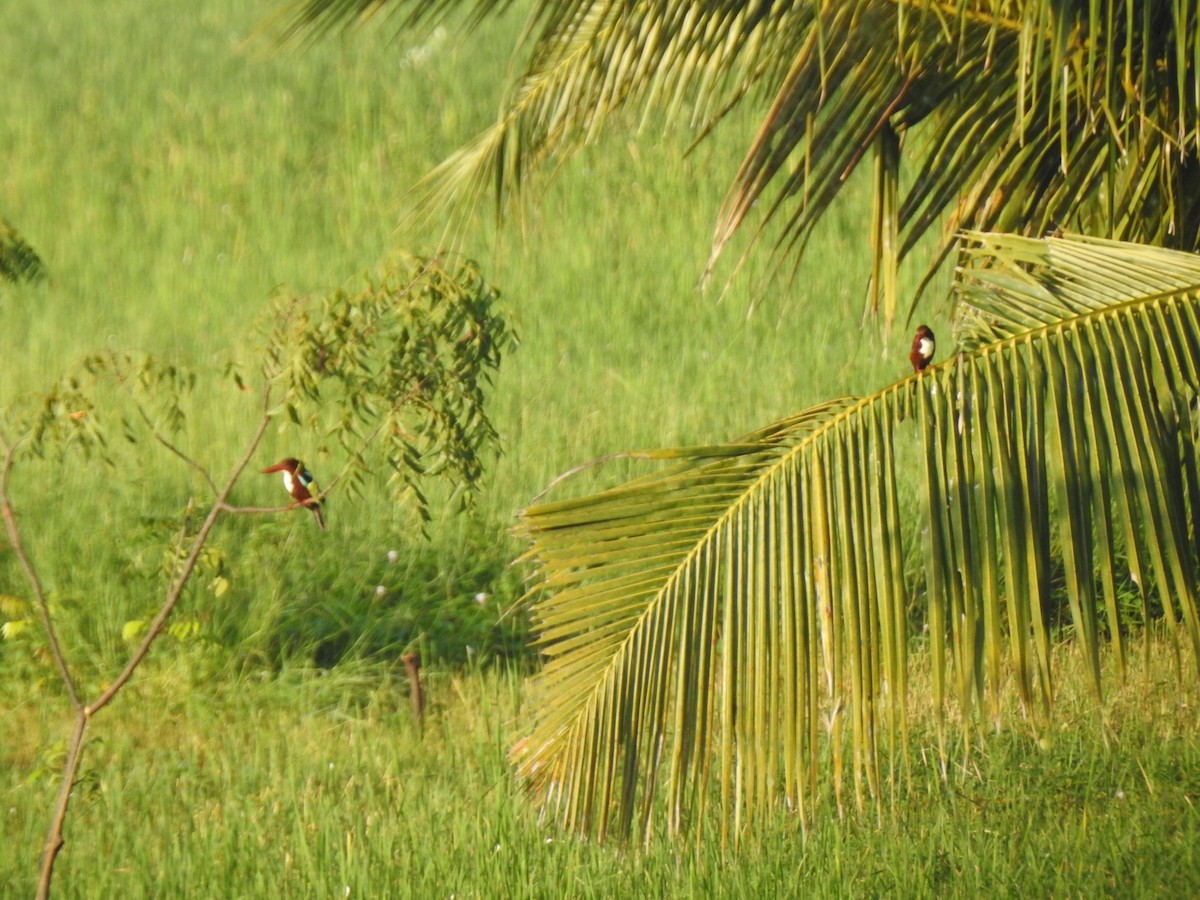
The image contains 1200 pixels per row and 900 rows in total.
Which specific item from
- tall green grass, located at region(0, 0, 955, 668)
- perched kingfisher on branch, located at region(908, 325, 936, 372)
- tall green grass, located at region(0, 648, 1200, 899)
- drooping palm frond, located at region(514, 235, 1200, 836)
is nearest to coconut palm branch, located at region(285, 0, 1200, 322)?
perched kingfisher on branch, located at region(908, 325, 936, 372)

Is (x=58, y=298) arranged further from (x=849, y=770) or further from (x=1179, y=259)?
(x=1179, y=259)

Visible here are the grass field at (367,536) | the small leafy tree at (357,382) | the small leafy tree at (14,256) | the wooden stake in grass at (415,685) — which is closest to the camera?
the small leafy tree at (357,382)

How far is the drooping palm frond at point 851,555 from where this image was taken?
8.23 ft

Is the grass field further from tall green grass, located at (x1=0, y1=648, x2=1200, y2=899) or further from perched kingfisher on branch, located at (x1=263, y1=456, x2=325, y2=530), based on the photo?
perched kingfisher on branch, located at (x1=263, y1=456, x2=325, y2=530)

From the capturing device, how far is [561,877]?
3.83 meters

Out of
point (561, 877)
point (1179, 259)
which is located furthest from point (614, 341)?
point (1179, 259)

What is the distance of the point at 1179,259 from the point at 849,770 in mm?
2338

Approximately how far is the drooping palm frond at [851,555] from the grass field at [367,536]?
11.9 inches

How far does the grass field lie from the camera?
3895 mm

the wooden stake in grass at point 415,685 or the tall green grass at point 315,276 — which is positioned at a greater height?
the tall green grass at point 315,276

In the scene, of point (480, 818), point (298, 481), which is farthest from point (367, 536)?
point (480, 818)

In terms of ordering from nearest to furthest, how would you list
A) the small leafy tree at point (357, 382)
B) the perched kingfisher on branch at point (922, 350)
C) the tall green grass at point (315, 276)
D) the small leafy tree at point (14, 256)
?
the perched kingfisher on branch at point (922, 350) → the small leafy tree at point (357, 382) → the small leafy tree at point (14, 256) → the tall green grass at point (315, 276)

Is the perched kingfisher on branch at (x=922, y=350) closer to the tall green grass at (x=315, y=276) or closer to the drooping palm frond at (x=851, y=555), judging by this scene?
the drooping palm frond at (x=851, y=555)

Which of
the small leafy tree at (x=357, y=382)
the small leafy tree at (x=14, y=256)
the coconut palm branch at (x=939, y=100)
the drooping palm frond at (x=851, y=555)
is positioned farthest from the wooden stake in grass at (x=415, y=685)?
the drooping palm frond at (x=851, y=555)
